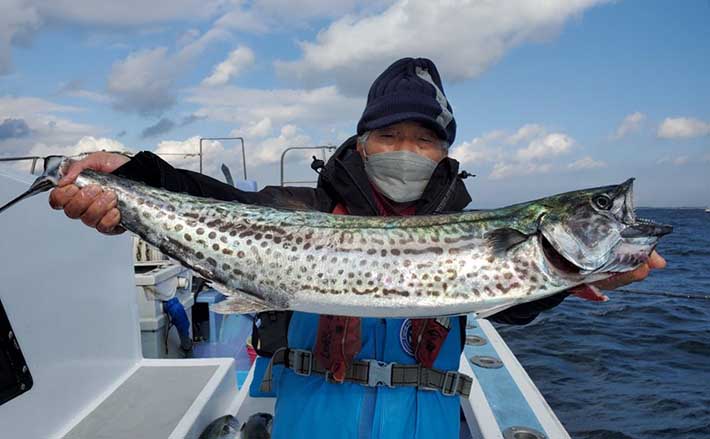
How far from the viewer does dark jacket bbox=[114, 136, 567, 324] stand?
2885mm

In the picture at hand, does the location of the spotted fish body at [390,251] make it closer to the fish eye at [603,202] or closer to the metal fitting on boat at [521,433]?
the fish eye at [603,202]

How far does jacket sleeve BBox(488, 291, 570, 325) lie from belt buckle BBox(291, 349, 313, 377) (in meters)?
1.11

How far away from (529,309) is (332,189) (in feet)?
4.43

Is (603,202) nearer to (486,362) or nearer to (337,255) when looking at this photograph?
(337,255)

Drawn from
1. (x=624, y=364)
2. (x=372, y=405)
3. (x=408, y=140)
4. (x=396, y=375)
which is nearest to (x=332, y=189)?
(x=408, y=140)

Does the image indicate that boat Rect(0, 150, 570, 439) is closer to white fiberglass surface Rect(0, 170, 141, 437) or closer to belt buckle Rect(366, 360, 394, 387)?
white fiberglass surface Rect(0, 170, 141, 437)

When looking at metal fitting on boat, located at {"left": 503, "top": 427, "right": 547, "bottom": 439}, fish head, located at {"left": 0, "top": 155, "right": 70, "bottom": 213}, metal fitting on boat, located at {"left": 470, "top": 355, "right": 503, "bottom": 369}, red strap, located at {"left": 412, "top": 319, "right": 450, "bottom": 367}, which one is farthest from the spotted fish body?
metal fitting on boat, located at {"left": 470, "top": 355, "right": 503, "bottom": 369}

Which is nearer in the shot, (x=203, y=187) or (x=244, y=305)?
(x=244, y=305)

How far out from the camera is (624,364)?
11.7m

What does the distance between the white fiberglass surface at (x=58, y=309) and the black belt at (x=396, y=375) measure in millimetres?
2157

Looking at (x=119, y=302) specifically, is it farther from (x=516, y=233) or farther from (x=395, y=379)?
(x=516, y=233)

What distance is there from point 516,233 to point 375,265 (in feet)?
2.38

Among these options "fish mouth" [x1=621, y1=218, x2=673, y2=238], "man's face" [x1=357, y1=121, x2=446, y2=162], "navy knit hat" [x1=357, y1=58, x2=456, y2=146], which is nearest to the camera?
"fish mouth" [x1=621, y1=218, x2=673, y2=238]

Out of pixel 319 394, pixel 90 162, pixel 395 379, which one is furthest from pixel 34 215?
pixel 395 379
